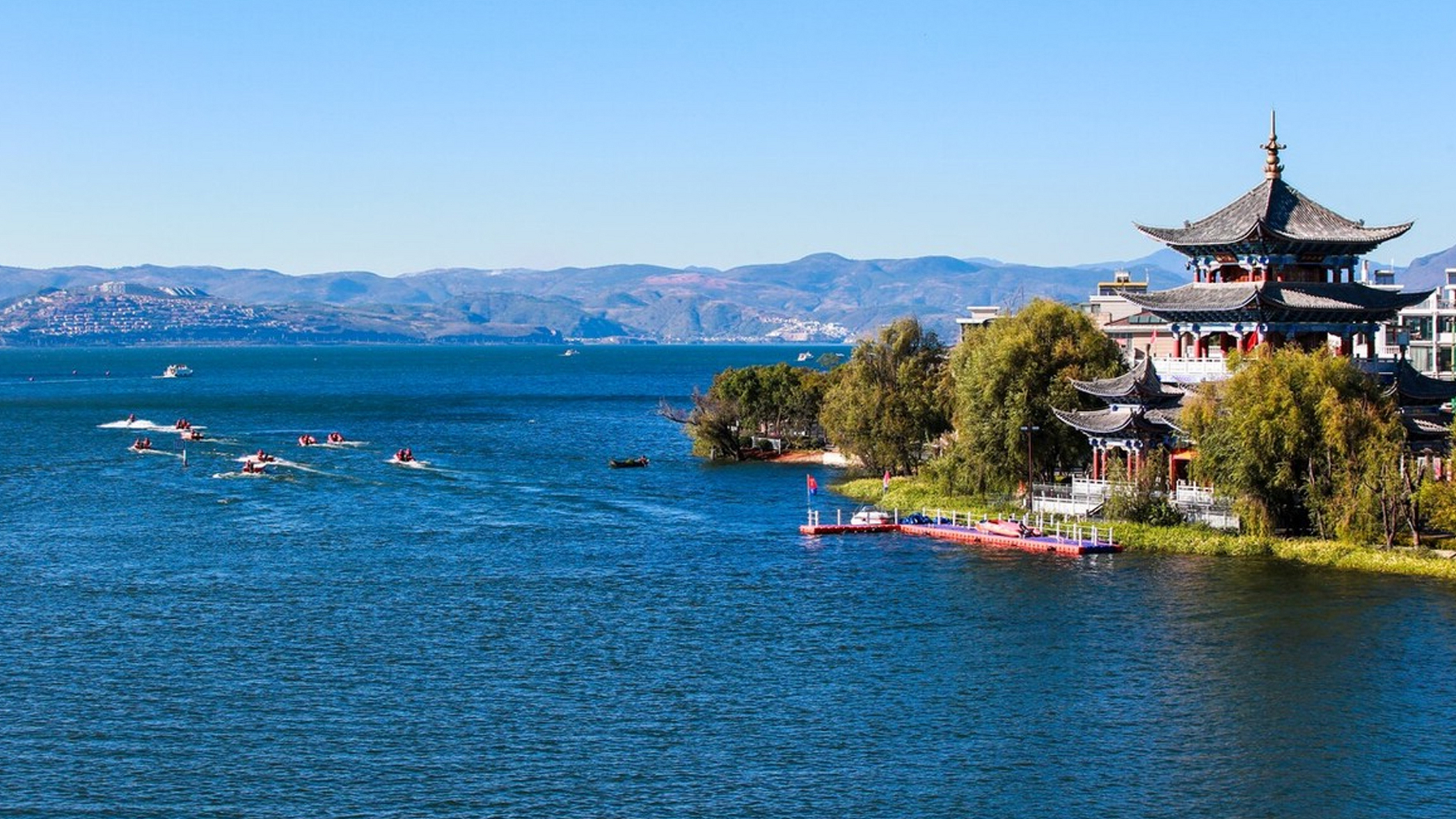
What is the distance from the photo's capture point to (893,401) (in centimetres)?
12138

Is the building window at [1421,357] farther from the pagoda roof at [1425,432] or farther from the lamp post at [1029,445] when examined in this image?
the lamp post at [1029,445]

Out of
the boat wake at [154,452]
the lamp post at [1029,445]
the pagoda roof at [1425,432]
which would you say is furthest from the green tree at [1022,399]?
the boat wake at [154,452]

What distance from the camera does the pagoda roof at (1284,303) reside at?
311 ft

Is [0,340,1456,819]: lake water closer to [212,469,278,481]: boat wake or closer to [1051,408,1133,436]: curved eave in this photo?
[1051,408,1133,436]: curved eave

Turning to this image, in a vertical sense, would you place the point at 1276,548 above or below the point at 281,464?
below

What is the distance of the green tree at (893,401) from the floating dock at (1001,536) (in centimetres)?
1972

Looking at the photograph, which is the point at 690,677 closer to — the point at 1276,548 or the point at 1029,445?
the point at 1276,548

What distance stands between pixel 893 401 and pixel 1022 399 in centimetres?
Result: 2022

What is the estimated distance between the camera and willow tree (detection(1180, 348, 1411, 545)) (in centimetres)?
8444

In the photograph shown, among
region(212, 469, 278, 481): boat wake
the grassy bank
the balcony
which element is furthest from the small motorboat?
region(212, 469, 278, 481): boat wake

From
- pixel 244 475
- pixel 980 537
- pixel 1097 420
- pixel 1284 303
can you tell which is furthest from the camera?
pixel 244 475

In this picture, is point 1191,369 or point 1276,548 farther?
point 1191,369

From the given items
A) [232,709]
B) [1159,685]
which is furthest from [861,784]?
[232,709]

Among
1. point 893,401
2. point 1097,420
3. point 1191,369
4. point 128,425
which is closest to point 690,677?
point 1097,420
